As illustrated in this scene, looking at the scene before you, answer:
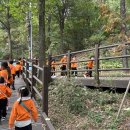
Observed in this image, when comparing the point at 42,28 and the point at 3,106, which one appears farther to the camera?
the point at 42,28

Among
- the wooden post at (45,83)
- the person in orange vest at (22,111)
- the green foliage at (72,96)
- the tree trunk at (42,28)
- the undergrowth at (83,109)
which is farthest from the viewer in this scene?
the tree trunk at (42,28)

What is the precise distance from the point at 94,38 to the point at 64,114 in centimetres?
2534

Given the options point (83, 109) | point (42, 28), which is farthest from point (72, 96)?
point (42, 28)

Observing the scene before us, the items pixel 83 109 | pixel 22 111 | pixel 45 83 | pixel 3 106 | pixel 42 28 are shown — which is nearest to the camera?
pixel 22 111

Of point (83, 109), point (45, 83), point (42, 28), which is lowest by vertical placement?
point (83, 109)

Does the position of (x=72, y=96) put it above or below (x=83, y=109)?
above

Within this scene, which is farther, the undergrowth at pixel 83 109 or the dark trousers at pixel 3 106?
the dark trousers at pixel 3 106

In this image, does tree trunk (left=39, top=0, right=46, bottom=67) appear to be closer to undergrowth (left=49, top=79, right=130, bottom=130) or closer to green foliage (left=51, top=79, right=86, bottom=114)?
undergrowth (left=49, top=79, right=130, bottom=130)

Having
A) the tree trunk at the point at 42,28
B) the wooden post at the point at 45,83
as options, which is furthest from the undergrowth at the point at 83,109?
the tree trunk at the point at 42,28

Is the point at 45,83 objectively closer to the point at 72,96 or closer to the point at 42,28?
the point at 72,96

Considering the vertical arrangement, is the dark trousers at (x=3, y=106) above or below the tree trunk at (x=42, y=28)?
below

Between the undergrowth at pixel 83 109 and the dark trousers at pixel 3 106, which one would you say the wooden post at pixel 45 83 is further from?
the dark trousers at pixel 3 106

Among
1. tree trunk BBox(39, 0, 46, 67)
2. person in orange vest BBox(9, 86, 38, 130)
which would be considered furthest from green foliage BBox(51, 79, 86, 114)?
tree trunk BBox(39, 0, 46, 67)

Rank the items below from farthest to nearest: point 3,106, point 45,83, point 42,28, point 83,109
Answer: point 42,28, point 3,106, point 83,109, point 45,83
